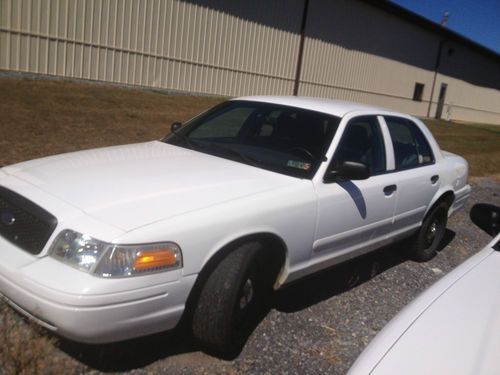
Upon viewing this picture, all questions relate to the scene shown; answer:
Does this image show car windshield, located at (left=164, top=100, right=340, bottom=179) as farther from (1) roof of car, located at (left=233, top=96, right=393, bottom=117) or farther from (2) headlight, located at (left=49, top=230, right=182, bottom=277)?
(2) headlight, located at (left=49, top=230, right=182, bottom=277)

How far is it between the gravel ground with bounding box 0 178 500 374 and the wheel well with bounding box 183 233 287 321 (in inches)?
14.5

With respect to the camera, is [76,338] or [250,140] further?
[250,140]

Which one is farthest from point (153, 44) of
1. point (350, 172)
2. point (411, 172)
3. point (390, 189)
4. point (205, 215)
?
A: point (205, 215)

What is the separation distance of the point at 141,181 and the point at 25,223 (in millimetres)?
719

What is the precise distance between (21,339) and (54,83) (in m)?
10.1

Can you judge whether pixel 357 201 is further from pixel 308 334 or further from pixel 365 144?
pixel 308 334

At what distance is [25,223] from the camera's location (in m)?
2.86

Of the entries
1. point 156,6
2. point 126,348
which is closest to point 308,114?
point 126,348

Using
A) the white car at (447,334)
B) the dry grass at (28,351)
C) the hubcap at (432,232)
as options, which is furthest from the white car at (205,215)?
the white car at (447,334)

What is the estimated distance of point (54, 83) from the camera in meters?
11.8

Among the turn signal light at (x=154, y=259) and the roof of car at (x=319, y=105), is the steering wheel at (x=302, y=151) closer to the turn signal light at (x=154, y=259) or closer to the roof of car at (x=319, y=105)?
the roof of car at (x=319, y=105)

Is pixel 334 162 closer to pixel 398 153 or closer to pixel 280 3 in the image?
pixel 398 153

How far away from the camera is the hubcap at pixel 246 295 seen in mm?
3226

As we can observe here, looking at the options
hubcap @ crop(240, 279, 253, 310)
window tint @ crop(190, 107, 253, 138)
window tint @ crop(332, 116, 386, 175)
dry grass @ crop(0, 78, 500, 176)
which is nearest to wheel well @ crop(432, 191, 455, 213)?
window tint @ crop(332, 116, 386, 175)
